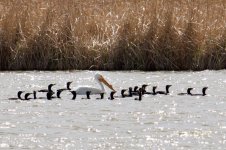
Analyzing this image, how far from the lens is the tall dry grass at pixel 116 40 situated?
22938 millimetres

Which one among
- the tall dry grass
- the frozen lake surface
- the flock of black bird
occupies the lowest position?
the frozen lake surface

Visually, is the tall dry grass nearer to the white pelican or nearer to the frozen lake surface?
the frozen lake surface

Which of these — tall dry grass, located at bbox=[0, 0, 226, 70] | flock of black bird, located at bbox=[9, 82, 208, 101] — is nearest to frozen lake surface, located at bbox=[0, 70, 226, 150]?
flock of black bird, located at bbox=[9, 82, 208, 101]

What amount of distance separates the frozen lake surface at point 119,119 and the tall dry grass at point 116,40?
65.3 inches

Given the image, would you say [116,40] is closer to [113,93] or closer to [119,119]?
[113,93]

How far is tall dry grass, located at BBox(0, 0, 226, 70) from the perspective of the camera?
22.9m

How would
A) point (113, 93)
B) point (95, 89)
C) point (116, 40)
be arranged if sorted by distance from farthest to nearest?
point (116, 40), point (95, 89), point (113, 93)

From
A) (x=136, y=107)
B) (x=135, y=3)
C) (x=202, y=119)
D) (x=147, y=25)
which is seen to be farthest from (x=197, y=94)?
(x=135, y=3)

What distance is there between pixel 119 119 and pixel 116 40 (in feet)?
26.6

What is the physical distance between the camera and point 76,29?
2352 cm

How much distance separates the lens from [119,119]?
49.9 ft

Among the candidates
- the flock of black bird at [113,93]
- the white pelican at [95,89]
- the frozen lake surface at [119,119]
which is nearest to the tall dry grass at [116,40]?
the frozen lake surface at [119,119]

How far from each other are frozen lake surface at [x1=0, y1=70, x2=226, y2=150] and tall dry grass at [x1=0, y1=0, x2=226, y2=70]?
166 centimetres

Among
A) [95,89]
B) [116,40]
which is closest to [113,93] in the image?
[95,89]
